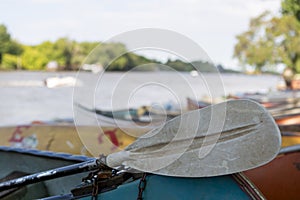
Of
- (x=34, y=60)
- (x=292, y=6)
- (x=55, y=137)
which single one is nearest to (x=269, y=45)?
(x=292, y=6)

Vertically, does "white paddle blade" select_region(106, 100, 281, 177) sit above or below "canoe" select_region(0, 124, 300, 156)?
above

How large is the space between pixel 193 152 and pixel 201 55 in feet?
1.85

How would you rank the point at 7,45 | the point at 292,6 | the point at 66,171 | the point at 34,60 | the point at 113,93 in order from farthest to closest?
the point at 34,60
the point at 7,45
the point at 292,6
the point at 113,93
the point at 66,171

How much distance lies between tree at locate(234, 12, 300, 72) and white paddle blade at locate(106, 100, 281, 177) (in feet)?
97.5

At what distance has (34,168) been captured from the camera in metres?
3.79

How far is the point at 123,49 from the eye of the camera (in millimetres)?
2393

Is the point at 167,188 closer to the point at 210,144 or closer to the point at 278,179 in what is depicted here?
the point at 210,144

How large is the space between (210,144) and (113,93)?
857 millimetres

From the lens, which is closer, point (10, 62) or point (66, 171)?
point (66, 171)

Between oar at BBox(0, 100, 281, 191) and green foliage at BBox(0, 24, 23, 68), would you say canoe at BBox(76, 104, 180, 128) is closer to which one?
oar at BBox(0, 100, 281, 191)

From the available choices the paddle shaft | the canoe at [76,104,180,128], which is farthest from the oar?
the canoe at [76,104,180,128]

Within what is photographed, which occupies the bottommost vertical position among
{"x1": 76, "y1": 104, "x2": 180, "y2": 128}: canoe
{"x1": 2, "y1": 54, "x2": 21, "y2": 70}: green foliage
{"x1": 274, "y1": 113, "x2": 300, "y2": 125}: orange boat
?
{"x1": 274, "y1": 113, "x2": 300, "y2": 125}: orange boat

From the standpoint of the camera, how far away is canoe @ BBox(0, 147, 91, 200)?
3.38 meters

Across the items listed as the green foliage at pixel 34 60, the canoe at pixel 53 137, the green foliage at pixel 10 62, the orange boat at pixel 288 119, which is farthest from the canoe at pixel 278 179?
the green foliage at pixel 10 62
